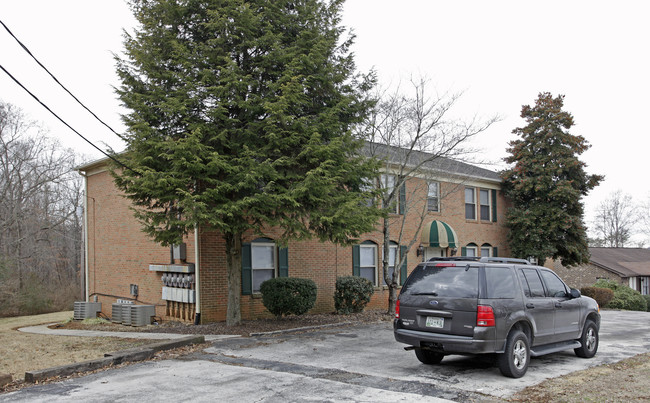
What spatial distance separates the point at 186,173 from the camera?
12031 mm

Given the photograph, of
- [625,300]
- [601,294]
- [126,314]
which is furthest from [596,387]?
[625,300]

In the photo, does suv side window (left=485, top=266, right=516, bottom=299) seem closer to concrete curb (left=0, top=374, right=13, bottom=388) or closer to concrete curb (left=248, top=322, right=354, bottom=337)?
concrete curb (left=248, top=322, right=354, bottom=337)

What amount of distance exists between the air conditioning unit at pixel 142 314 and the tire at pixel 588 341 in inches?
501

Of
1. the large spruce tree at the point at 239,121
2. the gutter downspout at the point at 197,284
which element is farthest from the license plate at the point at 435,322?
the gutter downspout at the point at 197,284

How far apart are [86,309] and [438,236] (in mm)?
14313

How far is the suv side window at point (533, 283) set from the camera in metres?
8.82

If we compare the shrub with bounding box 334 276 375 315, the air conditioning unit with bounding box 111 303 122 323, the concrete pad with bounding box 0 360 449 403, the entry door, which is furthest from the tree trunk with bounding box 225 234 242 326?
the entry door

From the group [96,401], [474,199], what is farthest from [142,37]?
[474,199]

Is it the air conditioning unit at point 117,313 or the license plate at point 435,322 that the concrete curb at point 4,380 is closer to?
the license plate at point 435,322

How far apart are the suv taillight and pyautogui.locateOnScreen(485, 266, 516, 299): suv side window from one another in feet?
0.80

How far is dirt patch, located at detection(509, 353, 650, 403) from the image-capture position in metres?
6.94

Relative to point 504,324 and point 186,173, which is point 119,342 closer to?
point 186,173

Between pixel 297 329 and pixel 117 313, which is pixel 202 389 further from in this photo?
pixel 117 313

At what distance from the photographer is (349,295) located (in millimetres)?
17859
